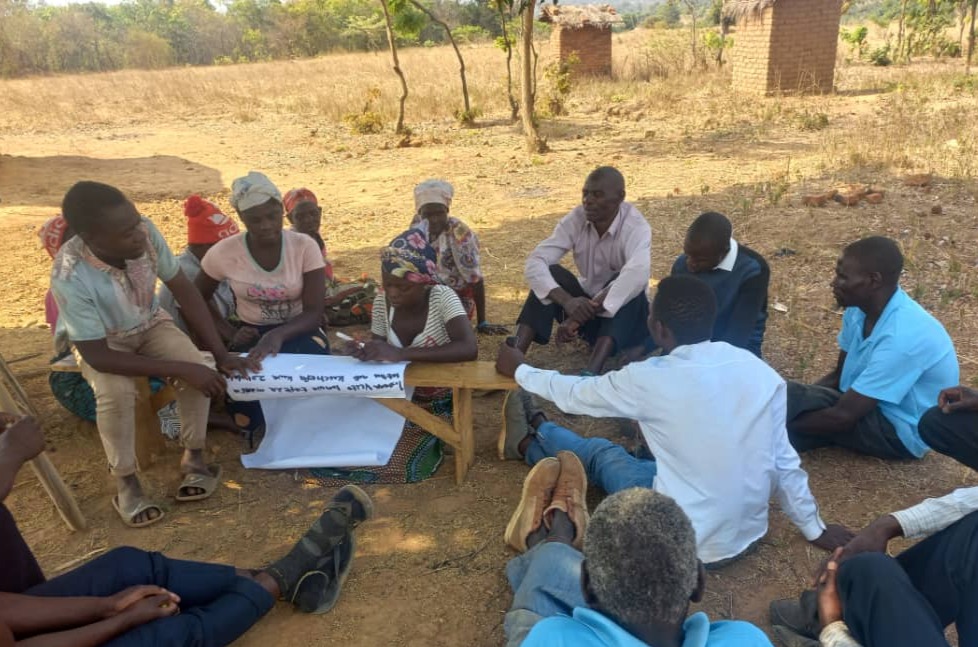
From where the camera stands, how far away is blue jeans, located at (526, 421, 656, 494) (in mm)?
2824

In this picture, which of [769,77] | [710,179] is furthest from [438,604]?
[769,77]

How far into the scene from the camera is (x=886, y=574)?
174cm

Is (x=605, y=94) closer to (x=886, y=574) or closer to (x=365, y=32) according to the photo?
(x=886, y=574)

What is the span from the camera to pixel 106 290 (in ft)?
9.70

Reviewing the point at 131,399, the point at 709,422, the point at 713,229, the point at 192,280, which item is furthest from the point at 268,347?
the point at 713,229

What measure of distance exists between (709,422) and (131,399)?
259 centimetres

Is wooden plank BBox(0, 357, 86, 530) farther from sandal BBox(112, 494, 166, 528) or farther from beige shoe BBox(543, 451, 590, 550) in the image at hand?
beige shoe BBox(543, 451, 590, 550)

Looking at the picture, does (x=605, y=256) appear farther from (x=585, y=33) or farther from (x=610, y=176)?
(x=585, y=33)

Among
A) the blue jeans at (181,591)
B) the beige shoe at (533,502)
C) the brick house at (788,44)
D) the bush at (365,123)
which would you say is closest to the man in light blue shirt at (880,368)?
the beige shoe at (533,502)

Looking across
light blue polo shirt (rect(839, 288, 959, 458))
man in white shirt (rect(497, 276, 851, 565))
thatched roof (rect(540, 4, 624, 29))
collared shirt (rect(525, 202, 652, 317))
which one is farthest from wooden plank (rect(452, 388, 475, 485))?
thatched roof (rect(540, 4, 624, 29))

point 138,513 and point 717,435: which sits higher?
point 717,435

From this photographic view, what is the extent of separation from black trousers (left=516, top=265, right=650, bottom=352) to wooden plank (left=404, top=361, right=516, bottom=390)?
1.03 meters

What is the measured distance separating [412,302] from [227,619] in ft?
5.27

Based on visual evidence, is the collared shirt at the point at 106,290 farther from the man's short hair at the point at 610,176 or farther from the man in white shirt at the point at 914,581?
the man in white shirt at the point at 914,581
